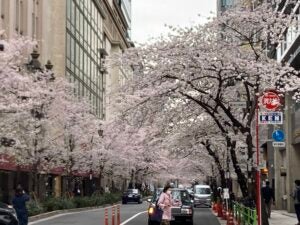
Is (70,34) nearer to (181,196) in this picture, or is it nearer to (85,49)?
(85,49)

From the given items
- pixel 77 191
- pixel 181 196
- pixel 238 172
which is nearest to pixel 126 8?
pixel 77 191

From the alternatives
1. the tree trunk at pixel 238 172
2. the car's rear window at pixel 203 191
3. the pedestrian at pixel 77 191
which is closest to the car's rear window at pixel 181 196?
the tree trunk at pixel 238 172

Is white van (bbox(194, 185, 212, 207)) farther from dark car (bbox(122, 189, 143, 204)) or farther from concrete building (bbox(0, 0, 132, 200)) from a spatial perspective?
concrete building (bbox(0, 0, 132, 200))

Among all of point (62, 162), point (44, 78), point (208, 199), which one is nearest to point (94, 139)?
point (62, 162)

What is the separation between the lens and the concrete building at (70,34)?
4794 cm

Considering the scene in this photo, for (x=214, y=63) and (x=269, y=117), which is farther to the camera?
(x=214, y=63)

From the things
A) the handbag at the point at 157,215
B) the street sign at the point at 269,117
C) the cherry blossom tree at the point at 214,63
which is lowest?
the handbag at the point at 157,215

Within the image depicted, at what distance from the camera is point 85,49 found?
75.8 meters

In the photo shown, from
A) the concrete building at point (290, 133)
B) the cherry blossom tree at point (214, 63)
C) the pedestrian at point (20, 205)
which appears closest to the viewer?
the cherry blossom tree at point (214, 63)

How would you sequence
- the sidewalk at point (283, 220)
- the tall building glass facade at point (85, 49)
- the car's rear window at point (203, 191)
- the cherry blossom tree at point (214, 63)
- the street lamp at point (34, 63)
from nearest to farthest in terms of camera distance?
the cherry blossom tree at point (214, 63) < the sidewalk at point (283, 220) < the street lamp at point (34, 63) < the car's rear window at point (203, 191) < the tall building glass facade at point (85, 49)

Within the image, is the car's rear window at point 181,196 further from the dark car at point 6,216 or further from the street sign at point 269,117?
the dark car at point 6,216

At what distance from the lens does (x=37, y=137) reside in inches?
1507

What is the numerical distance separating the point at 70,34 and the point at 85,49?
875 centimetres

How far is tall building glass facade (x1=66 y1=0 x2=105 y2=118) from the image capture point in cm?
6712
